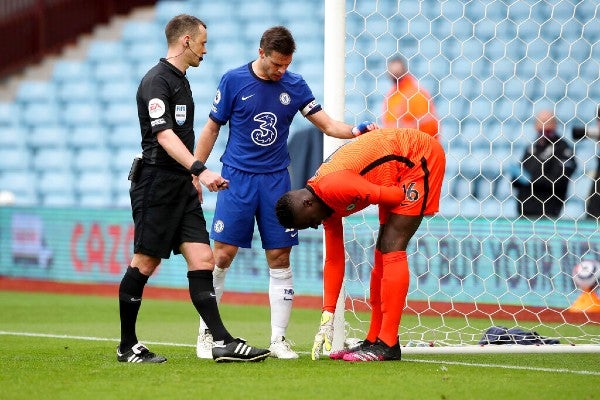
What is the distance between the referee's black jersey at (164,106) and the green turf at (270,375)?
1.19 metres

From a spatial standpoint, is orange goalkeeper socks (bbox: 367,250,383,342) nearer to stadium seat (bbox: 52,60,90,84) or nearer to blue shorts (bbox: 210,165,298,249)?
blue shorts (bbox: 210,165,298,249)

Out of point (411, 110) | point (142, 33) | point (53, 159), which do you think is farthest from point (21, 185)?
point (411, 110)

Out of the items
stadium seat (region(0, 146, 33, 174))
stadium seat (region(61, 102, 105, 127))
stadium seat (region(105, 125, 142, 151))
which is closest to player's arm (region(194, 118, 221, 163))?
stadium seat (region(105, 125, 142, 151))

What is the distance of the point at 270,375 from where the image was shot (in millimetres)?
5602

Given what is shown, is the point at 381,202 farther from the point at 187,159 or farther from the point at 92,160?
the point at 92,160

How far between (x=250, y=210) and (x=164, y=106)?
89cm

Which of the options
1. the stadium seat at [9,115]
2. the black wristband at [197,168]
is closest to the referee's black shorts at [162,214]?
the black wristband at [197,168]

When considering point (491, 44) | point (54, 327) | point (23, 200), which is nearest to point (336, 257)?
point (54, 327)

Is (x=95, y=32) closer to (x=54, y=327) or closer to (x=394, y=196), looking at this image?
(x=54, y=327)

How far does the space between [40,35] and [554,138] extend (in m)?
11.4

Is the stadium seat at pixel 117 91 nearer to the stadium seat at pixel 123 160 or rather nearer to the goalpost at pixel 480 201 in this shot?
the stadium seat at pixel 123 160

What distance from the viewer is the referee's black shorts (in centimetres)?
620

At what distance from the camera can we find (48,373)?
570cm

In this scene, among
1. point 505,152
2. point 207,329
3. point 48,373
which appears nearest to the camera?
point 48,373
